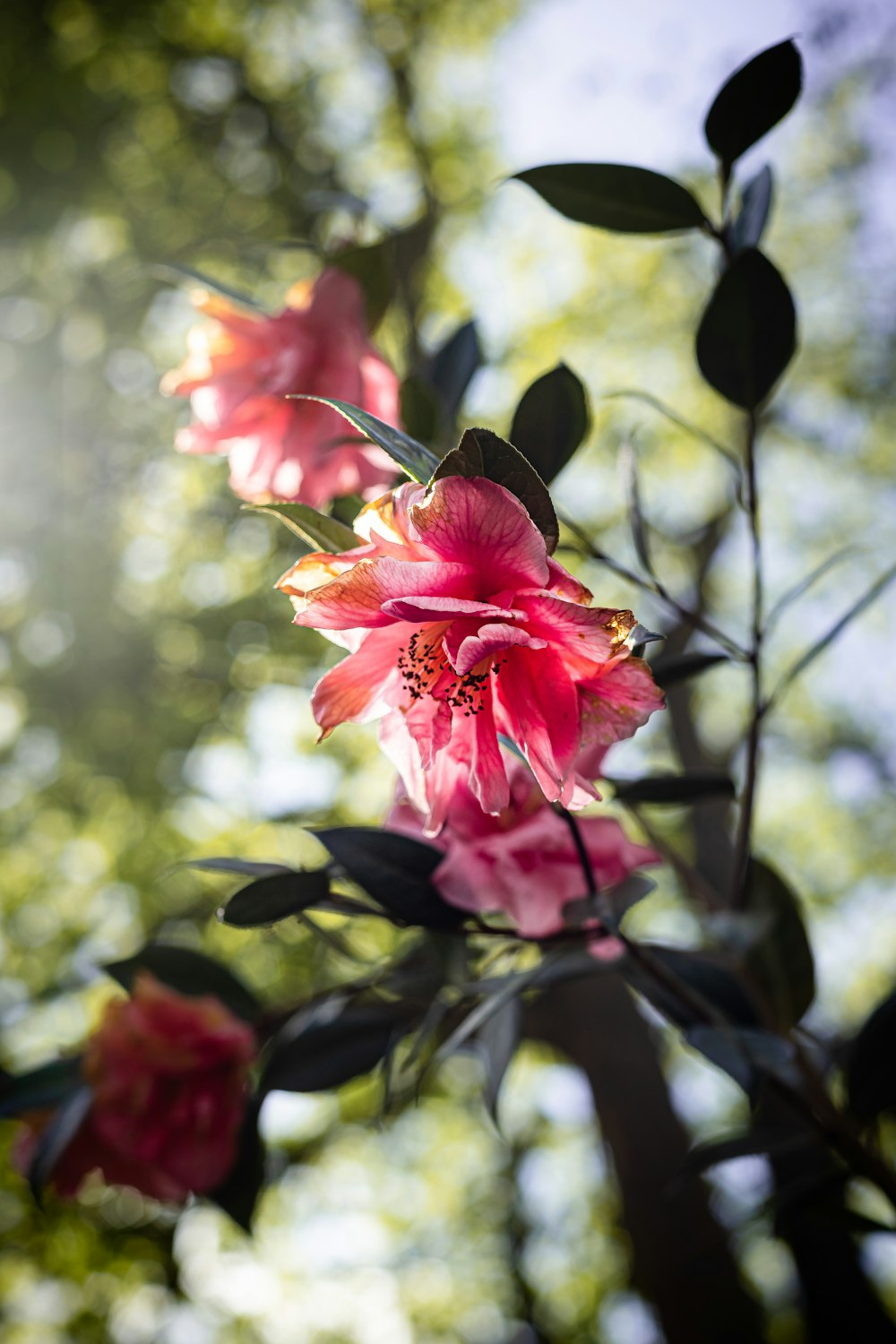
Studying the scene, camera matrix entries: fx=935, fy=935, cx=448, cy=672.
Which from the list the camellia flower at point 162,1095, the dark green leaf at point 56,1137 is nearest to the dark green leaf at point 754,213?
the camellia flower at point 162,1095

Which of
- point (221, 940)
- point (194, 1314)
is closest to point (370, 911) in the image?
point (221, 940)

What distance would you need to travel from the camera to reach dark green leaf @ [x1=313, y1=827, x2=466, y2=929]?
59 centimetres

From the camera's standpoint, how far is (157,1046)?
0.76m

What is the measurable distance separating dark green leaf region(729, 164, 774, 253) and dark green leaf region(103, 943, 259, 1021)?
735 millimetres

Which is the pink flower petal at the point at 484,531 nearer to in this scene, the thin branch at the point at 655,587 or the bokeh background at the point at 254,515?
the thin branch at the point at 655,587

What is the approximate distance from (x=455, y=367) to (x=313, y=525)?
1.40 ft

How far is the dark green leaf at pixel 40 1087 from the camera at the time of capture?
0.86 metres

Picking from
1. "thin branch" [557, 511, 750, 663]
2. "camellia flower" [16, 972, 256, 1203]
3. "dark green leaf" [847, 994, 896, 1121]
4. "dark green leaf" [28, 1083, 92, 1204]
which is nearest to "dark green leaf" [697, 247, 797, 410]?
"thin branch" [557, 511, 750, 663]

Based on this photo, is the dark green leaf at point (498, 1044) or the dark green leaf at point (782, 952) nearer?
the dark green leaf at point (498, 1044)

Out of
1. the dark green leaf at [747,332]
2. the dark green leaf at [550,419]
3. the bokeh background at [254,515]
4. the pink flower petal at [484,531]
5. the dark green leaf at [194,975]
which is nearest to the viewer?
the pink flower petal at [484,531]

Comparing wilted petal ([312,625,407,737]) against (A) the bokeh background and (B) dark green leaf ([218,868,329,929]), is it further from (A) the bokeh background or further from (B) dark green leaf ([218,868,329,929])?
(A) the bokeh background

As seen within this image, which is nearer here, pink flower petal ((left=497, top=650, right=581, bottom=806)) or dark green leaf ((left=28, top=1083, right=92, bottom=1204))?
pink flower petal ((left=497, top=650, right=581, bottom=806))

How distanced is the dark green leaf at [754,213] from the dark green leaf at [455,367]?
217mm

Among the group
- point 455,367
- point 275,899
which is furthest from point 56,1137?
point 455,367
